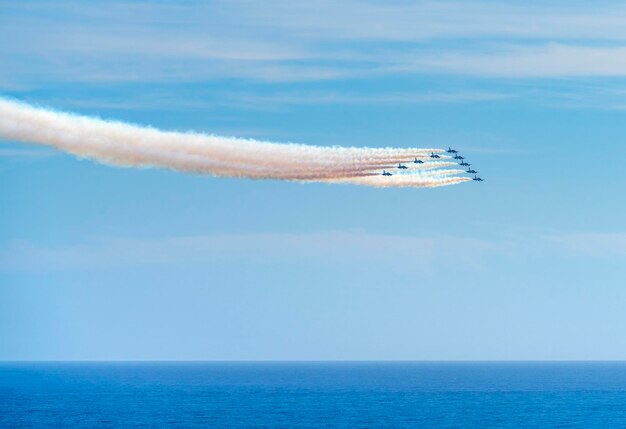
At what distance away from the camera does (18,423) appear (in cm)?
19325

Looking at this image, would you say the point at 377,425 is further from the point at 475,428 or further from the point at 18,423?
the point at 18,423

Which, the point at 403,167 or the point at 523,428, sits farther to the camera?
the point at 523,428

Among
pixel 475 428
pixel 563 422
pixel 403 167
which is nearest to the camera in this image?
pixel 403 167

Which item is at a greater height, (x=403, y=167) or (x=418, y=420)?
(x=403, y=167)

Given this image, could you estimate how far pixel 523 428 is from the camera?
187 m

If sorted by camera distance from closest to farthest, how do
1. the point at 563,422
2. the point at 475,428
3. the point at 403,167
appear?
the point at 403,167 → the point at 475,428 → the point at 563,422

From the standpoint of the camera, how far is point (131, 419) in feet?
654

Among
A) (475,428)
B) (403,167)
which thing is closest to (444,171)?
(403,167)

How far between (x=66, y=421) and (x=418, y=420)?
187 ft

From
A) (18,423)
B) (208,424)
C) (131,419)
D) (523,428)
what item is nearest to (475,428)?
(523,428)

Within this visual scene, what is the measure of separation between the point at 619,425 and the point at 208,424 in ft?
213

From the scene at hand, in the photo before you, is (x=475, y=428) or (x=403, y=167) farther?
(x=475, y=428)

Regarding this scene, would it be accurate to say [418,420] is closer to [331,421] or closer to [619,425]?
[331,421]

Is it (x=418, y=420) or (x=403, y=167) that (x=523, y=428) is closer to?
(x=418, y=420)
